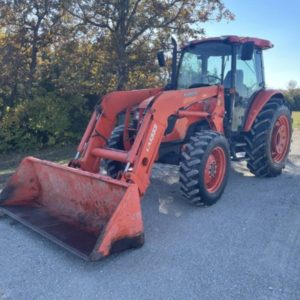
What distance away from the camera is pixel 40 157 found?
29.6ft

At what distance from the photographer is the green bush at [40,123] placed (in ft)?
31.6

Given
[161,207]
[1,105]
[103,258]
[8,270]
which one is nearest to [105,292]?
[103,258]

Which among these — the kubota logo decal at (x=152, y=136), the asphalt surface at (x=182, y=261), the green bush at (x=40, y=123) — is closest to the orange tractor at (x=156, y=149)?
the kubota logo decal at (x=152, y=136)

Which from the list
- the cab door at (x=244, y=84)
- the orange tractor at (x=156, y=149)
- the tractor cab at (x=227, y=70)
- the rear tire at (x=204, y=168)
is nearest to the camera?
the orange tractor at (x=156, y=149)

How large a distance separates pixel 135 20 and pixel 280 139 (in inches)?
224

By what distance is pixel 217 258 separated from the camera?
355cm

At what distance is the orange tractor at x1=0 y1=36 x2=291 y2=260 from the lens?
12.4 feet

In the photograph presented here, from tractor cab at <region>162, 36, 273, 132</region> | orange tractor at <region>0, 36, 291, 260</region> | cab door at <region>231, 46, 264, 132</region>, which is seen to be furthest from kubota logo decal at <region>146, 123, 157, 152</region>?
cab door at <region>231, 46, 264, 132</region>

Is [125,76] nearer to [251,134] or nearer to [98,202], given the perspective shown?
Result: [251,134]

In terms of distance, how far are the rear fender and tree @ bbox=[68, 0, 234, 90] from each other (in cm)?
498

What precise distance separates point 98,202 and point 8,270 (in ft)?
3.72

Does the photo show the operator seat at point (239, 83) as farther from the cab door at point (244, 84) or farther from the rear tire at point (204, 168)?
the rear tire at point (204, 168)

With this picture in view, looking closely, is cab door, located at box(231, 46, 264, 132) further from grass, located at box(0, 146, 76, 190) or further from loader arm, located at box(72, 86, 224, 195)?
grass, located at box(0, 146, 76, 190)

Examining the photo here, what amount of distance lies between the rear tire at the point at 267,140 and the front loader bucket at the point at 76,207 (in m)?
3.30
